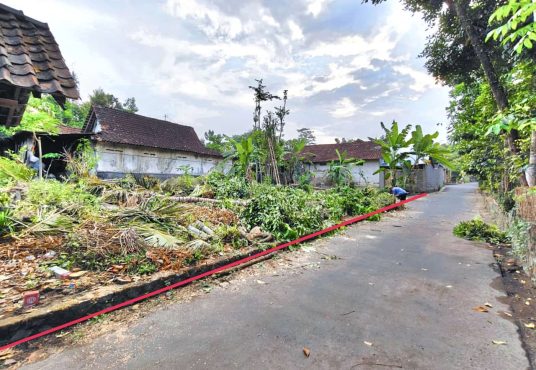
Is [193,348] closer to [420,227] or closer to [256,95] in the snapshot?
[420,227]

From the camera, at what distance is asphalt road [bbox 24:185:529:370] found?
2148 mm

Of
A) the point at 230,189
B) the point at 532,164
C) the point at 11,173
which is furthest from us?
the point at 230,189

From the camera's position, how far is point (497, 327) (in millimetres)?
2639

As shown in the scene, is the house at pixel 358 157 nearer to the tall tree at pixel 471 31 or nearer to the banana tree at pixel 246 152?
the banana tree at pixel 246 152

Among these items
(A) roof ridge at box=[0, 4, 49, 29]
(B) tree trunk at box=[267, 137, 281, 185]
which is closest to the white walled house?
(B) tree trunk at box=[267, 137, 281, 185]

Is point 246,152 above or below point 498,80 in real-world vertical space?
below

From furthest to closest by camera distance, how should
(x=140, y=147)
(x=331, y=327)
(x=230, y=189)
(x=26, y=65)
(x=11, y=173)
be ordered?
(x=140, y=147)
(x=230, y=189)
(x=11, y=173)
(x=331, y=327)
(x=26, y=65)

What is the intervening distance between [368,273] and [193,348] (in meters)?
2.96

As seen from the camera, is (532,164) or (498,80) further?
(498,80)

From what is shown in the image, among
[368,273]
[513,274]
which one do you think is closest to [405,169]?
[513,274]

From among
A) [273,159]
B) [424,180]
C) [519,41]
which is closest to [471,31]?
[519,41]

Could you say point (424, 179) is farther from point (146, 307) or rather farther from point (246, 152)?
point (146, 307)

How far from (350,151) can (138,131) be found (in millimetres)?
18547

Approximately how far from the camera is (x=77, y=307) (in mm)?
2686
